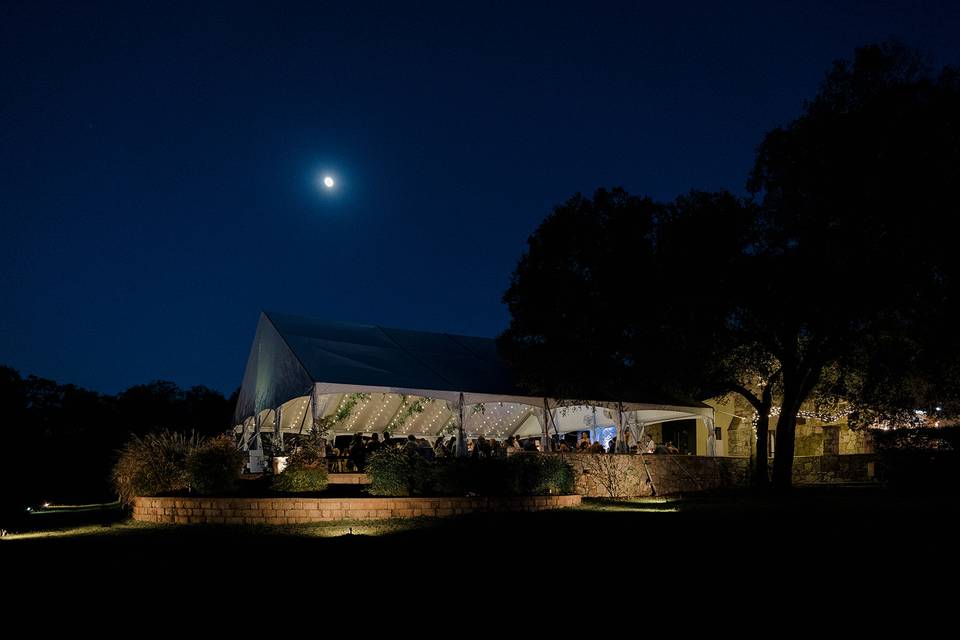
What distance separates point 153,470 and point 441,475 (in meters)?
4.30

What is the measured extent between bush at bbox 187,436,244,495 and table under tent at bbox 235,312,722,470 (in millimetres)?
2380

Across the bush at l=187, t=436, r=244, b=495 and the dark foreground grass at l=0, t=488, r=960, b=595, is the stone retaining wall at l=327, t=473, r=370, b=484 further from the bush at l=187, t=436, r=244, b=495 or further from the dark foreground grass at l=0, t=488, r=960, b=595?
the dark foreground grass at l=0, t=488, r=960, b=595

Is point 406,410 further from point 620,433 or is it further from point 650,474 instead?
point 650,474

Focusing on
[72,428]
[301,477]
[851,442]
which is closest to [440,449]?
[301,477]

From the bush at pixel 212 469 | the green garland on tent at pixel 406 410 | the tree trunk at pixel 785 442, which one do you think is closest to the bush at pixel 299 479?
the bush at pixel 212 469

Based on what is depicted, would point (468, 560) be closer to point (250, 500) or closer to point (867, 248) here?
point (250, 500)

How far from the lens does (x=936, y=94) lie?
13609 millimetres

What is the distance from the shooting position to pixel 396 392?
48.9 feet

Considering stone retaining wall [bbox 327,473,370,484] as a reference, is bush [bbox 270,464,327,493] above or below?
above

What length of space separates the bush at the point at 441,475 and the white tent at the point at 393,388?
9.35 feet

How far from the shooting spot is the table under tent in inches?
594

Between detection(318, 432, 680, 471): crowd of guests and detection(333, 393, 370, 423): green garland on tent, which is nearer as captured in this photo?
detection(318, 432, 680, 471): crowd of guests

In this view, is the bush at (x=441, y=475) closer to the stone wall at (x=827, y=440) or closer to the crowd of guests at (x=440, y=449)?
the crowd of guests at (x=440, y=449)

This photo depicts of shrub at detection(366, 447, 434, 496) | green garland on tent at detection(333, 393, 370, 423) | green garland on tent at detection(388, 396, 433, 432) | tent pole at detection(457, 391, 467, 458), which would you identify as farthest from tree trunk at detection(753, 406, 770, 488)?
green garland on tent at detection(333, 393, 370, 423)
